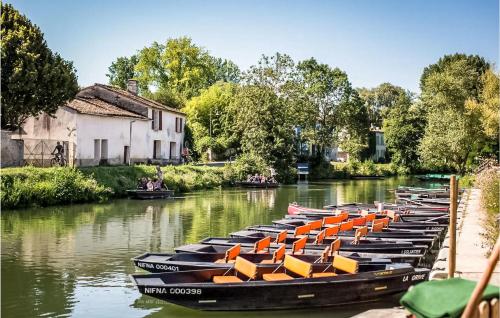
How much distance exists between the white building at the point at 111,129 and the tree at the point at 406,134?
29499 mm

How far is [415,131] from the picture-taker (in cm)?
7619

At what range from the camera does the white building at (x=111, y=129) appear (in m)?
40.4

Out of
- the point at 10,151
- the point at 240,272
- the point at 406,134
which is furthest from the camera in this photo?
the point at 406,134

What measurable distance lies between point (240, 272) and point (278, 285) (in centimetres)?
101

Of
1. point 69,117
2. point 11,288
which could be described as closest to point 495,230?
point 11,288

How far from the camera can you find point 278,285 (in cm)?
1209

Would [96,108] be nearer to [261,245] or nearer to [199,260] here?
[199,260]

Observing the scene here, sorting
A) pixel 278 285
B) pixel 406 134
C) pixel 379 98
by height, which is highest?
pixel 379 98

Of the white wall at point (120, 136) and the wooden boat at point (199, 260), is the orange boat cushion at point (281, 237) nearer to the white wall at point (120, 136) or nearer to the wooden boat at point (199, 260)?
the wooden boat at point (199, 260)

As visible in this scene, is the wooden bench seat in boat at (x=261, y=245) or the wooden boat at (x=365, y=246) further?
the wooden boat at (x=365, y=246)

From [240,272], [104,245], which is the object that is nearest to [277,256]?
[240,272]

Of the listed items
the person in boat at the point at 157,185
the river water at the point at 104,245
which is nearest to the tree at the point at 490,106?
the river water at the point at 104,245

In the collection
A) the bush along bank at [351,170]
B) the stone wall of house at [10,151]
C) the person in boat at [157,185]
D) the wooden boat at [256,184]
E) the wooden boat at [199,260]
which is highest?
the stone wall of house at [10,151]

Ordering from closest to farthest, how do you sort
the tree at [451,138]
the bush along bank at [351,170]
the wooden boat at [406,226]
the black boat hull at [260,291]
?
the black boat hull at [260,291]
the wooden boat at [406,226]
the tree at [451,138]
the bush along bank at [351,170]
